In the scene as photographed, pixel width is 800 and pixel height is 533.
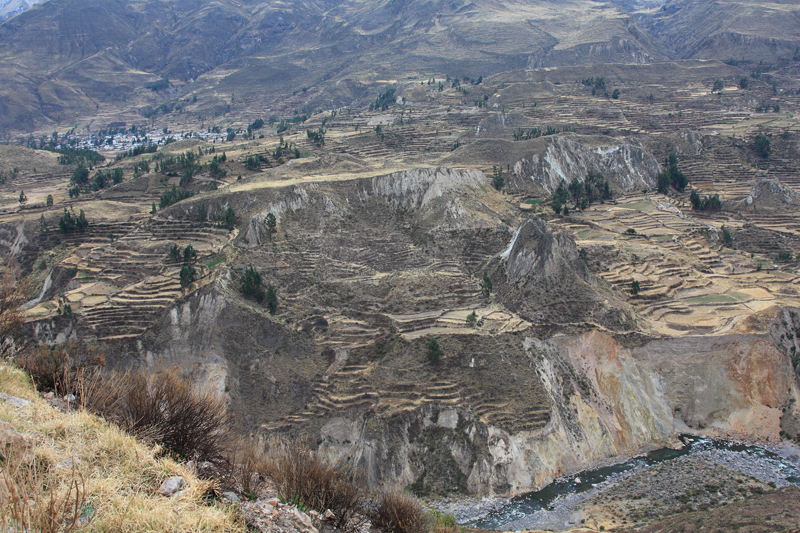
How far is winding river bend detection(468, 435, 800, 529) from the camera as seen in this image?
36312 mm

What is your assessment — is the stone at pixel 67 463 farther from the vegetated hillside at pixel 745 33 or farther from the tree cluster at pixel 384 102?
the vegetated hillside at pixel 745 33

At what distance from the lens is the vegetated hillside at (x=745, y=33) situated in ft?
500

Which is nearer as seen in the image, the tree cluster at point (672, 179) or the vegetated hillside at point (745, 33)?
the tree cluster at point (672, 179)

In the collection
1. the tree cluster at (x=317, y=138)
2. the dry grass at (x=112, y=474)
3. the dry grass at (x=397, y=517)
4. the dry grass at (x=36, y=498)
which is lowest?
the dry grass at (x=397, y=517)

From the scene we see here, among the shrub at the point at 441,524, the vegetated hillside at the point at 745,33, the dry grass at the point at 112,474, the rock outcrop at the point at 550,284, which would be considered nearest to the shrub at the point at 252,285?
the rock outcrop at the point at 550,284

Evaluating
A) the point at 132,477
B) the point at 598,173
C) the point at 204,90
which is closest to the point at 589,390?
the point at 132,477

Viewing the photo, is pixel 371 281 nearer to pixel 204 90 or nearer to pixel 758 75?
pixel 758 75

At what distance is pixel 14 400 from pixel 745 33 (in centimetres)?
19823

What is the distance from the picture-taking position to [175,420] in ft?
58.4

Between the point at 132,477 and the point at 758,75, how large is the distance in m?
161

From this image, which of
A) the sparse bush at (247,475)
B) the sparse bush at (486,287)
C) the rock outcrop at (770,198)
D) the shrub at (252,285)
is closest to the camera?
the sparse bush at (247,475)

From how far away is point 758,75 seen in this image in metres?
133

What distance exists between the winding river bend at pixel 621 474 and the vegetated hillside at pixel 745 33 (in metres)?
143

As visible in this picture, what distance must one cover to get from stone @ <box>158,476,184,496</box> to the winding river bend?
85.8 ft
